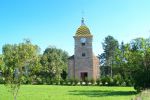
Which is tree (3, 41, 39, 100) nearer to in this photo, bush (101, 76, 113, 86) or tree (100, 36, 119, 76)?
bush (101, 76, 113, 86)

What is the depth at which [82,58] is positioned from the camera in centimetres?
7294

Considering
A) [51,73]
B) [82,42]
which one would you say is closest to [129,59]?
[82,42]

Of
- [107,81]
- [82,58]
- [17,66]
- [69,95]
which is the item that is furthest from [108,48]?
[17,66]

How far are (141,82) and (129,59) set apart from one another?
8454 millimetres

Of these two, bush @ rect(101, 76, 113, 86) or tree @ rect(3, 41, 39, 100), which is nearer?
tree @ rect(3, 41, 39, 100)

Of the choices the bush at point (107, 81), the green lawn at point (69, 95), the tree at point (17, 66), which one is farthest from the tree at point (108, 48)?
the tree at point (17, 66)

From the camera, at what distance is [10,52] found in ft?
72.6

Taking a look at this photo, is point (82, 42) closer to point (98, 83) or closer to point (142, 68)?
point (98, 83)

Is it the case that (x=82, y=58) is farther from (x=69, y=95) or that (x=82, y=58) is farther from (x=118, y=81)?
(x=69, y=95)

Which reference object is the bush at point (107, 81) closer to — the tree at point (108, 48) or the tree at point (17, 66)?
the tree at point (17, 66)

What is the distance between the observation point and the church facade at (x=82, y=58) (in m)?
72.3

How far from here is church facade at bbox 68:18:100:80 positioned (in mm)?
72312

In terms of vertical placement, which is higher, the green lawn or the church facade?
the church facade

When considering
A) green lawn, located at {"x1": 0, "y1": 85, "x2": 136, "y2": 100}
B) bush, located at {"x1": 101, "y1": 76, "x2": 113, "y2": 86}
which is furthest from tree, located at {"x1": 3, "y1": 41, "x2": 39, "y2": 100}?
bush, located at {"x1": 101, "y1": 76, "x2": 113, "y2": 86}
